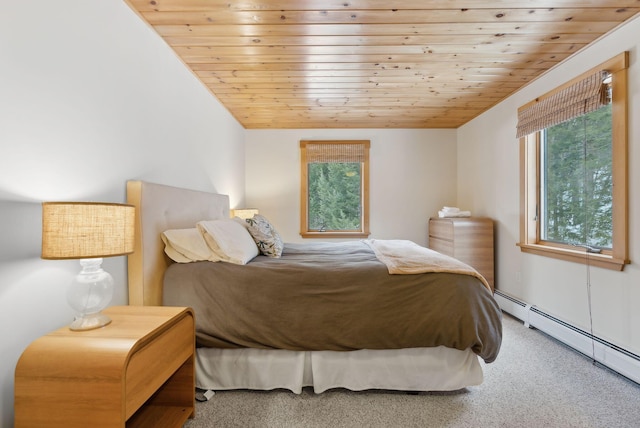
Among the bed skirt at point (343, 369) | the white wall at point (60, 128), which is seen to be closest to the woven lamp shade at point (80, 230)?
the white wall at point (60, 128)

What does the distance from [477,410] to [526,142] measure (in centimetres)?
257

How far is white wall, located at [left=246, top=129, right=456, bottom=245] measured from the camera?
429cm

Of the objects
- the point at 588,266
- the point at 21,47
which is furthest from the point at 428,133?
the point at 21,47

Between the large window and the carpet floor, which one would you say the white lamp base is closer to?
the carpet floor

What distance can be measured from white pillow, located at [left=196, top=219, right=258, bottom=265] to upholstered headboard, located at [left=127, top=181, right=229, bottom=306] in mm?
236

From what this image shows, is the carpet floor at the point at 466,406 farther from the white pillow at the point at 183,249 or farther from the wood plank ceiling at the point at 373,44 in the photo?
the wood plank ceiling at the point at 373,44

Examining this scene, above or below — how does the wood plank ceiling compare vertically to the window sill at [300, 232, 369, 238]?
above

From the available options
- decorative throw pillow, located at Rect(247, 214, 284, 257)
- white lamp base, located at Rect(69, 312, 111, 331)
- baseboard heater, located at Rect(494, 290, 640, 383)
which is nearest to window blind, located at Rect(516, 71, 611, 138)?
baseboard heater, located at Rect(494, 290, 640, 383)

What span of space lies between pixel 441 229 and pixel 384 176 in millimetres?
1150

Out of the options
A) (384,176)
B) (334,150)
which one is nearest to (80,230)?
(334,150)

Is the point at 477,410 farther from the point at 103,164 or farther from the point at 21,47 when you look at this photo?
the point at 21,47

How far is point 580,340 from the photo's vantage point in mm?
2215

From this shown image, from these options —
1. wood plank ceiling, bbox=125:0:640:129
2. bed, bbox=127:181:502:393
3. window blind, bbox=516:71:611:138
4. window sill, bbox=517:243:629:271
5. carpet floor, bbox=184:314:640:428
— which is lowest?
carpet floor, bbox=184:314:640:428

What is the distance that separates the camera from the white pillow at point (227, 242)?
1848 mm
